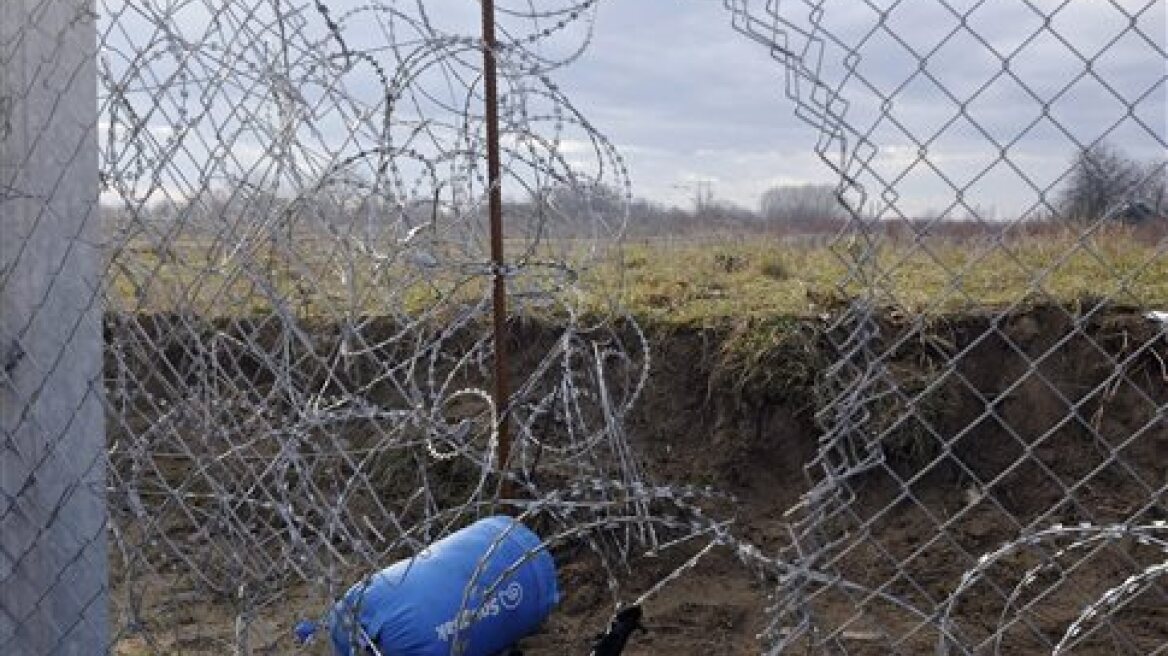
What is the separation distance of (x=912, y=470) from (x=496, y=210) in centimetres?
220

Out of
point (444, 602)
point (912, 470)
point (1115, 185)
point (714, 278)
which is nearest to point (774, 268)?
point (714, 278)

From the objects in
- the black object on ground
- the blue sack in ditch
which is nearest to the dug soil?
the blue sack in ditch

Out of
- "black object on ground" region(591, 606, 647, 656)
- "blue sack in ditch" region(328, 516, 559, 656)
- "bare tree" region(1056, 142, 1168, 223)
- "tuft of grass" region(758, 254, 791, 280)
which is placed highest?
"bare tree" region(1056, 142, 1168, 223)

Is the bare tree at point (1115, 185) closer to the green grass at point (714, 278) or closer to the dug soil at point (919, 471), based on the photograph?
the green grass at point (714, 278)

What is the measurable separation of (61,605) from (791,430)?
3174mm

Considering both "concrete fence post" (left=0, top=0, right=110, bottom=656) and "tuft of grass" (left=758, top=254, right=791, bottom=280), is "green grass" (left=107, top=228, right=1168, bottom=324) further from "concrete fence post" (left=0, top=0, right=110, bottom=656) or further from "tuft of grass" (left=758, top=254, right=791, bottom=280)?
"concrete fence post" (left=0, top=0, right=110, bottom=656)

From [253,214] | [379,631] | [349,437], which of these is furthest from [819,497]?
[349,437]

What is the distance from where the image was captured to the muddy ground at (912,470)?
4062 millimetres

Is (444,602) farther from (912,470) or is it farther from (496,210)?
(912,470)

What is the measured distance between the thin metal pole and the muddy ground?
71 cm

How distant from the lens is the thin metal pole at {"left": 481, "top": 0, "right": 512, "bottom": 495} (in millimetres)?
3506

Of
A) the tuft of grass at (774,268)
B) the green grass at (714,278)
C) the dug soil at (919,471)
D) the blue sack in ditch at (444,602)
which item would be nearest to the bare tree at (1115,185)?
the green grass at (714,278)

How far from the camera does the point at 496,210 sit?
3695mm

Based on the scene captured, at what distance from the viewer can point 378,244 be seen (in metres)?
3.23
